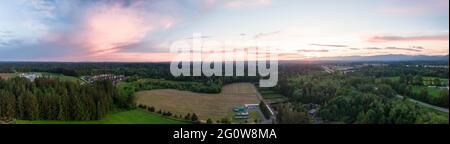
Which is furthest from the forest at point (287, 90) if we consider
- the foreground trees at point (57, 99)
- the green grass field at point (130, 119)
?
the green grass field at point (130, 119)

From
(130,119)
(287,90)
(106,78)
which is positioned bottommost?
(130,119)

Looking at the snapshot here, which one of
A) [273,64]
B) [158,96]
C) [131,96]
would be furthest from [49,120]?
[273,64]

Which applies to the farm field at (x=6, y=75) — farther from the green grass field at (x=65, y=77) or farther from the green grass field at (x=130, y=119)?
the green grass field at (x=130, y=119)

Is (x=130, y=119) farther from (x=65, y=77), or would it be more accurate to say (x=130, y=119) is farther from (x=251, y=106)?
(x=251, y=106)

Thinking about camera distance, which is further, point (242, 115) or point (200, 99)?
point (200, 99)

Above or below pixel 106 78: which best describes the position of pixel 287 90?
below

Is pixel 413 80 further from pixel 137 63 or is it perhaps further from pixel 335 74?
pixel 137 63

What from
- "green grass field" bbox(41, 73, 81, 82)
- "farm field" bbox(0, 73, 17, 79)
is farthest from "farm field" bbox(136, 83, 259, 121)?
"farm field" bbox(0, 73, 17, 79)

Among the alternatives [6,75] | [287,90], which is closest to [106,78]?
[6,75]
